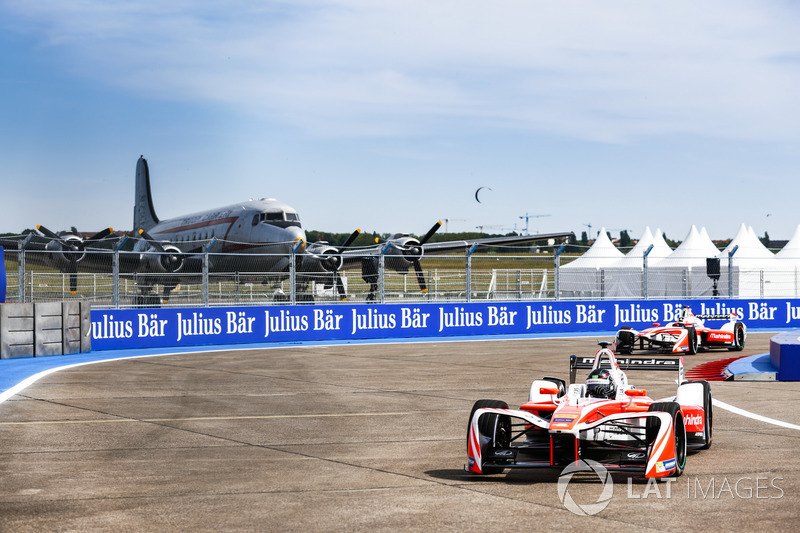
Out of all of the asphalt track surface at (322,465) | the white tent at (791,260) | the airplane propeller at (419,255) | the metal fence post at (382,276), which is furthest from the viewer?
the white tent at (791,260)

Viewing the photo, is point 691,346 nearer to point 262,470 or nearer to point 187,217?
point 262,470

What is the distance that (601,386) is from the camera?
→ 8.54 m

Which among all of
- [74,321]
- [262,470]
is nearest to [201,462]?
[262,470]

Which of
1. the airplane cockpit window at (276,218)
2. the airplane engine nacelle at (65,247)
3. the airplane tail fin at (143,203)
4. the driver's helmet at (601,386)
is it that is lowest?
the driver's helmet at (601,386)

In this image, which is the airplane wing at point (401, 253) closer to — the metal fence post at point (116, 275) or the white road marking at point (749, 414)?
the metal fence post at point (116, 275)

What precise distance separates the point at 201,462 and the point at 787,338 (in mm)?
12715

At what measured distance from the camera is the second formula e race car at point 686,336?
20.1 meters

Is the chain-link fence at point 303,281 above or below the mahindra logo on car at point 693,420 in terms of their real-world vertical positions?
above

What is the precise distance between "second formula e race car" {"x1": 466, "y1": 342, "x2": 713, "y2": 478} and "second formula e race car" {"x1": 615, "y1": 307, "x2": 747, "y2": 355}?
36.6ft

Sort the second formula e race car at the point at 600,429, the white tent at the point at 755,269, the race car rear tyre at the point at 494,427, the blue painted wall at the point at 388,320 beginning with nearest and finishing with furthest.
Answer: the second formula e race car at the point at 600,429 → the race car rear tyre at the point at 494,427 → the blue painted wall at the point at 388,320 → the white tent at the point at 755,269

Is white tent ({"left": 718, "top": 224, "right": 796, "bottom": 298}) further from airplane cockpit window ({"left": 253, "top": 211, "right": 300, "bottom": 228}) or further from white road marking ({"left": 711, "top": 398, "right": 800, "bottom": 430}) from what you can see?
white road marking ({"left": 711, "top": 398, "right": 800, "bottom": 430})

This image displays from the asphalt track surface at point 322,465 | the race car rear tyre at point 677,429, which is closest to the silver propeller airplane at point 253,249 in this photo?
the asphalt track surface at point 322,465

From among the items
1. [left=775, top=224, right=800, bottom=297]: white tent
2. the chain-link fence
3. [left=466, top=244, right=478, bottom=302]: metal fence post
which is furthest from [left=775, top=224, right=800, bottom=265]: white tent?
[left=466, top=244, right=478, bottom=302]: metal fence post

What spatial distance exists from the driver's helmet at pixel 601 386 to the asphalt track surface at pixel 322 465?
1.01m
